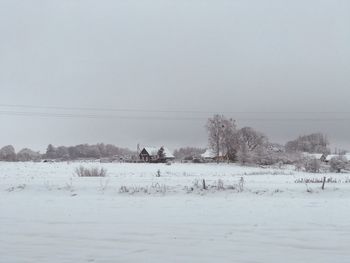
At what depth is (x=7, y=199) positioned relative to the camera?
22.2m

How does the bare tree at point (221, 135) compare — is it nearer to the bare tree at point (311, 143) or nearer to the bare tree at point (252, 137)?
the bare tree at point (252, 137)

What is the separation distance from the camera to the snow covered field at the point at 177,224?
10170 millimetres

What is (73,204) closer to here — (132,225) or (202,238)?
(132,225)

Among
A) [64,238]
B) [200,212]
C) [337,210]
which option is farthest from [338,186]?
[64,238]

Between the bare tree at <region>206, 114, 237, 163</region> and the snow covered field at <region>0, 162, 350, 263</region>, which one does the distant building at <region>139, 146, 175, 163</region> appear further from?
the snow covered field at <region>0, 162, 350, 263</region>

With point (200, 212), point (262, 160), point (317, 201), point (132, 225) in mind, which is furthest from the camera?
point (262, 160)

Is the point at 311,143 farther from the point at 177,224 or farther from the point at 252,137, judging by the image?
the point at 177,224

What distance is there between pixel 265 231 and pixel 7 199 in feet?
48.1

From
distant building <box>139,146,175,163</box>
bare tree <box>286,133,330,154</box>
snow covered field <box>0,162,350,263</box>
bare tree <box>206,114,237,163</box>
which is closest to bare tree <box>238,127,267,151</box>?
bare tree <box>206,114,237,163</box>

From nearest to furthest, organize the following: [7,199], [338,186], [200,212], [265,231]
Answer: [265,231] → [200,212] → [7,199] → [338,186]

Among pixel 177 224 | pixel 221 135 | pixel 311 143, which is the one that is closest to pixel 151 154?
pixel 221 135

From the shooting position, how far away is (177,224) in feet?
47.7

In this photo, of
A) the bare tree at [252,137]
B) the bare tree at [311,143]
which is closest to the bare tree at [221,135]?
the bare tree at [252,137]

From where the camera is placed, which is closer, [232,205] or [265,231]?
[265,231]
